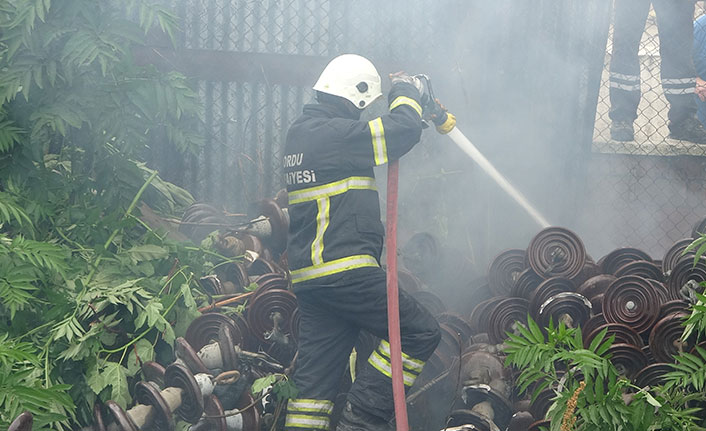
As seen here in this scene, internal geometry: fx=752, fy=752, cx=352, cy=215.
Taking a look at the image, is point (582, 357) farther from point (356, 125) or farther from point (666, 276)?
point (666, 276)

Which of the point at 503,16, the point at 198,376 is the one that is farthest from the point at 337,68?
the point at 503,16

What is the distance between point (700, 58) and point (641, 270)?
9.80 feet

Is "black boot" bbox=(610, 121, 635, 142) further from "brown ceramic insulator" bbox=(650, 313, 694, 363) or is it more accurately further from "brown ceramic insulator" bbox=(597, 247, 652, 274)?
"brown ceramic insulator" bbox=(650, 313, 694, 363)

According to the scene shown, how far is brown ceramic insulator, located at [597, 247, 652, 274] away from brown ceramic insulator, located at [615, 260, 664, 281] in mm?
254

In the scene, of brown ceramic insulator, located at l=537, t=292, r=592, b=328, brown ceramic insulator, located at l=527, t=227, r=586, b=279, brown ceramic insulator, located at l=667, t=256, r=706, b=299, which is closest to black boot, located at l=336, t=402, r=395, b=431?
brown ceramic insulator, located at l=537, t=292, r=592, b=328

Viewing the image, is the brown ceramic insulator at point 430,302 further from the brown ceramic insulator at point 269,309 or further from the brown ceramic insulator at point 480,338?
the brown ceramic insulator at point 269,309

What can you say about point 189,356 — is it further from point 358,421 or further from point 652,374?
point 652,374

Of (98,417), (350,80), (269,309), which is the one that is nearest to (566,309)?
(269,309)

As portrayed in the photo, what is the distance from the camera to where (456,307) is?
6.25 meters

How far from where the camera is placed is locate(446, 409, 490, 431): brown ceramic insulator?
Result: 4.24m

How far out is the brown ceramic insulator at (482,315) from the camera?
538 centimetres

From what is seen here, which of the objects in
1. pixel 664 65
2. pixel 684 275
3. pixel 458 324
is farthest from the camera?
pixel 664 65

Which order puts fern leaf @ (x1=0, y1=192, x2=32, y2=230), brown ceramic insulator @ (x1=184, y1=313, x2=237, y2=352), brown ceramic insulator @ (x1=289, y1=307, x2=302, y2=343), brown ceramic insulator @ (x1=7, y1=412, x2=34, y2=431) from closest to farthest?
brown ceramic insulator @ (x1=7, y1=412, x2=34, y2=431)
fern leaf @ (x1=0, y1=192, x2=32, y2=230)
brown ceramic insulator @ (x1=184, y1=313, x2=237, y2=352)
brown ceramic insulator @ (x1=289, y1=307, x2=302, y2=343)

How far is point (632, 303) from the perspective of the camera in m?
4.76
